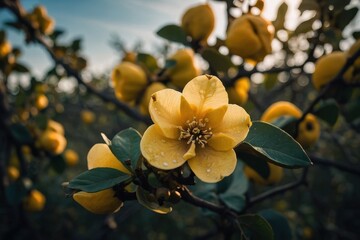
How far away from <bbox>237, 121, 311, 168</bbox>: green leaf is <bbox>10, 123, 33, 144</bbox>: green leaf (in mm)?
1527

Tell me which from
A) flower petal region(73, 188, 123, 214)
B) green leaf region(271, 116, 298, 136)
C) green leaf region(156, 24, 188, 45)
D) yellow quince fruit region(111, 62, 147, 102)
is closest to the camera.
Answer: flower petal region(73, 188, 123, 214)

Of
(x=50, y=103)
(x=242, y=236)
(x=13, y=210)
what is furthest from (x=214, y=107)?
(x=50, y=103)

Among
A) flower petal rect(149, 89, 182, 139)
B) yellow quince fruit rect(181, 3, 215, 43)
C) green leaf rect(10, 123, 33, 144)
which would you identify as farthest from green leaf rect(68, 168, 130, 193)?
green leaf rect(10, 123, 33, 144)

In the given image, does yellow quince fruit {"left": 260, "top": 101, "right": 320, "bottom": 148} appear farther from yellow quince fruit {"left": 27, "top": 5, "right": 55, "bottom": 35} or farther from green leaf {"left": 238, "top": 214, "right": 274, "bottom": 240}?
yellow quince fruit {"left": 27, "top": 5, "right": 55, "bottom": 35}

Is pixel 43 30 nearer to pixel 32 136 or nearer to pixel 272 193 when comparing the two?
pixel 32 136

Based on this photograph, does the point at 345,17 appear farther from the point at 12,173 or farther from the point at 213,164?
the point at 12,173

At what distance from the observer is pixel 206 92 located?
0.73m

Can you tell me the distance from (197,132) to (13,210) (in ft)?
7.07

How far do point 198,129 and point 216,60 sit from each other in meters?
0.64

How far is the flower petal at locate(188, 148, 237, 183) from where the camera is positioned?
67 cm

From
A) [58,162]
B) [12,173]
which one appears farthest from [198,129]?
[12,173]

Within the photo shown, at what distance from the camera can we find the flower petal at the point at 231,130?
69cm

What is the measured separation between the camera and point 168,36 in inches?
59.2

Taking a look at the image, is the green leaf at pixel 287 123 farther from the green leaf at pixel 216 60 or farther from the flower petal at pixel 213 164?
the flower petal at pixel 213 164
